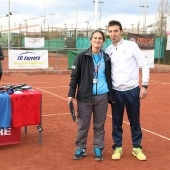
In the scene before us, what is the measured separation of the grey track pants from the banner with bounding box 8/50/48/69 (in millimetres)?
14348

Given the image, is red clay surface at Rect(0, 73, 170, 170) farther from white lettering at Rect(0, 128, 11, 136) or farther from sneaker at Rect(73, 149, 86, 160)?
white lettering at Rect(0, 128, 11, 136)

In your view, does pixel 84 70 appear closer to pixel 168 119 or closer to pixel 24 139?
pixel 24 139

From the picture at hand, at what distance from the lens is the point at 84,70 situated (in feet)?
16.9

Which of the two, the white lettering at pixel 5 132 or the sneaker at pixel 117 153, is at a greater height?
the white lettering at pixel 5 132

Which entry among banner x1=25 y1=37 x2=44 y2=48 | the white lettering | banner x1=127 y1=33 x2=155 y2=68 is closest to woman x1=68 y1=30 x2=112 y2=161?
the white lettering

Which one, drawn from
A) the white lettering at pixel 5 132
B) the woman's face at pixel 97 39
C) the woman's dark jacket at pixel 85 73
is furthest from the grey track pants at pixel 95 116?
the white lettering at pixel 5 132

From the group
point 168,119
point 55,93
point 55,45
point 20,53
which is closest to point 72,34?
point 55,45

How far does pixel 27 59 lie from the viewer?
1956cm

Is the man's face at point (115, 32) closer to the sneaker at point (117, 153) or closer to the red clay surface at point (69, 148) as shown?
the sneaker at point (117, 153)

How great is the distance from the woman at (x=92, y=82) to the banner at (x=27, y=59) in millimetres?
14385

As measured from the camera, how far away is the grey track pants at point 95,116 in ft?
17.2

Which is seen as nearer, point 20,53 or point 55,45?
point 20,53

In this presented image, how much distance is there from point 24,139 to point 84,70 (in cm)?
231

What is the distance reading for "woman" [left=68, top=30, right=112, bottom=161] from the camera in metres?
5.13
